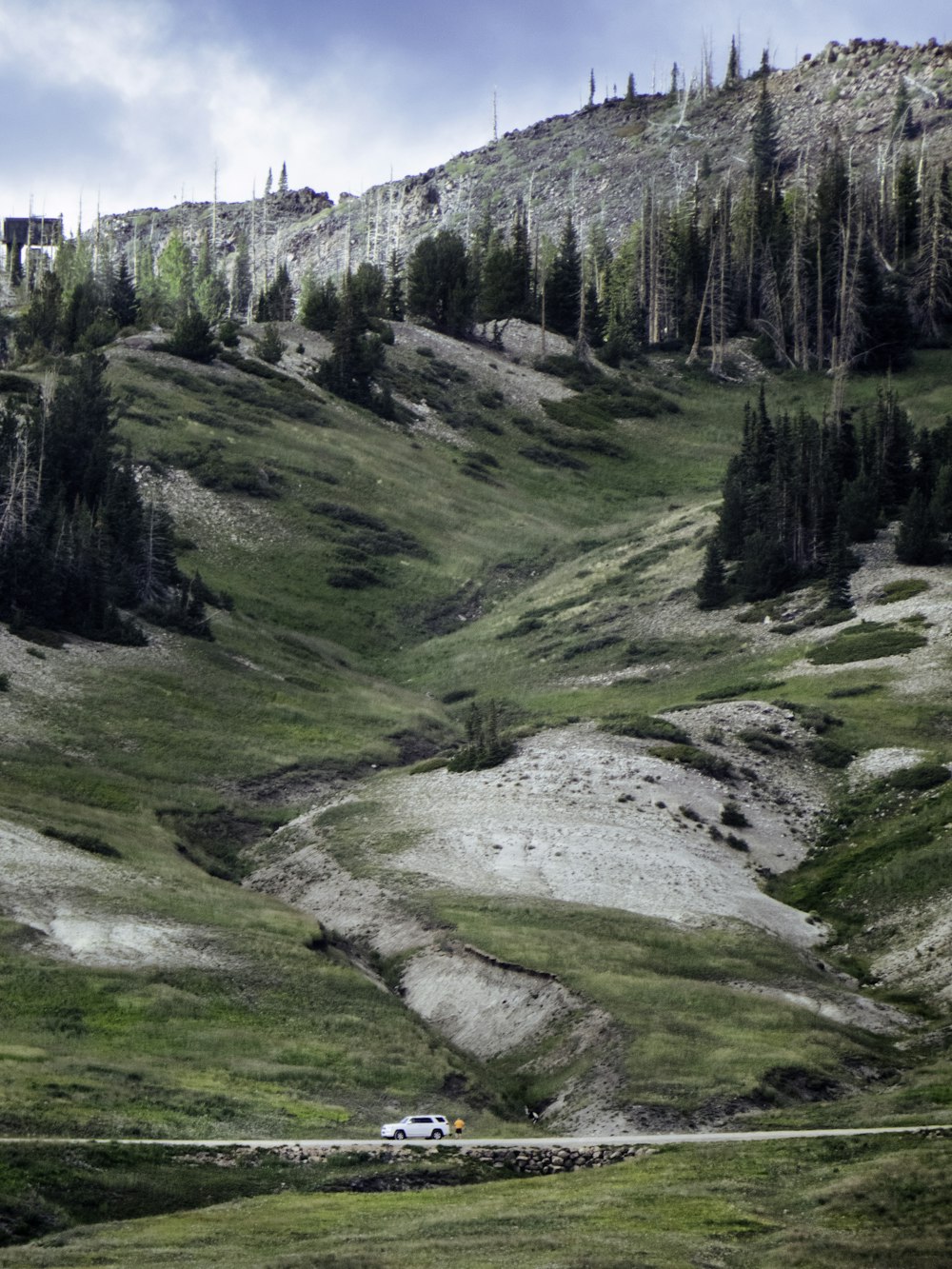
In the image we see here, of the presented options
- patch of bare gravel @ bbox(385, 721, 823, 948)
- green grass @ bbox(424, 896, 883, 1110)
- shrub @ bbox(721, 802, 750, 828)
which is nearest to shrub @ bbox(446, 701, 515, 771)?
patch of bare gravel @ bbox(385, 721, 823, 948)

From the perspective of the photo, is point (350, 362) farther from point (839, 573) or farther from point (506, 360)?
point (839, 573)

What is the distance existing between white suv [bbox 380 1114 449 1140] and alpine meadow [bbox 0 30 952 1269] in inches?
30.7

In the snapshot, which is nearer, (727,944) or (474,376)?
(727,944)

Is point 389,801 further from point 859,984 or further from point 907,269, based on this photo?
point 907,269

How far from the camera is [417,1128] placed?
1407 inches

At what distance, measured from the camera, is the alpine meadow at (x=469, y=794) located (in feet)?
102

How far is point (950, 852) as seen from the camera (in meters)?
57.1

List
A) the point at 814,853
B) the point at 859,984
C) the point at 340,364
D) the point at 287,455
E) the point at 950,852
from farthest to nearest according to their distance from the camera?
the point at 340,364
the point at 287,455
the point at 814,853
the point at 950,852
the point at 859,984

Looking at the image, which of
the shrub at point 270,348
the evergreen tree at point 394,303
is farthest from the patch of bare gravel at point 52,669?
the evergreen tree at point 394,303

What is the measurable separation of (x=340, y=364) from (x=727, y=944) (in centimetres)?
9934

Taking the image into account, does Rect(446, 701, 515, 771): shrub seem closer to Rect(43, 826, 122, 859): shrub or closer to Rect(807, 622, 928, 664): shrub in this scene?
Rect(43, 826, 122, 859): shrub

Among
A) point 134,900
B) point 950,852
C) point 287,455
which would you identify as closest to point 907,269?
point 287,455

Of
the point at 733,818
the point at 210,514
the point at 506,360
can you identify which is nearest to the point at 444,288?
the point at 506,360

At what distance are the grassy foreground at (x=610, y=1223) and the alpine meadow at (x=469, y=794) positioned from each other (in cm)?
14
